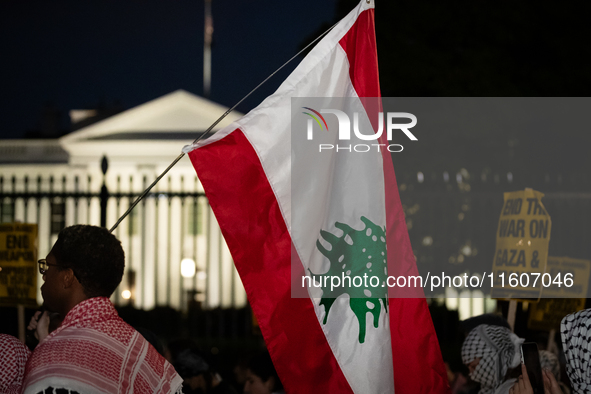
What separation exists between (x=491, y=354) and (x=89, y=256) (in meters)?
1.97

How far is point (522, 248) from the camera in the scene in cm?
475

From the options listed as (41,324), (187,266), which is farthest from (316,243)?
(187,266)

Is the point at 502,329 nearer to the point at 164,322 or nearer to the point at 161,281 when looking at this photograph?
the point at 164,322

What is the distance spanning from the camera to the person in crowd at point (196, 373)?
464cm

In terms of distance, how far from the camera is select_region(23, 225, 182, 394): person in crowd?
191 centimetres

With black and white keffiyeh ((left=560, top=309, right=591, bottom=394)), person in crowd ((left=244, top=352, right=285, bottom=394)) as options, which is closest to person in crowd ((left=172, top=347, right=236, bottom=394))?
person in crowd ((left=244, top=352, right=285, bottom=394))

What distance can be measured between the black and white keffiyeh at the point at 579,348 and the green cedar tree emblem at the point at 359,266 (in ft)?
2.95

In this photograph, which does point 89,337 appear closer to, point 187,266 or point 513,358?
point 513,358

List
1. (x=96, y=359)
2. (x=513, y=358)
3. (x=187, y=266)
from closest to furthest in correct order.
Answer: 1. (x=96, y=359)
2. (x=513, y=358)
3. (x=187, y=266)

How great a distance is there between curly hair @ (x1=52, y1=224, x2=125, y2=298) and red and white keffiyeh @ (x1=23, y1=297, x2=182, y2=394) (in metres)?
0.05

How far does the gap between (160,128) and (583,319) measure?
30.3 metres

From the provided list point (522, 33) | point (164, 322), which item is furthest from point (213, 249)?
point (522, 33)

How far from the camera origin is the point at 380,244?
302cm

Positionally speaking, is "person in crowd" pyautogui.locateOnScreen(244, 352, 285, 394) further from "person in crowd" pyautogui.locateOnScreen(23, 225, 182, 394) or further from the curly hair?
the curly hair
